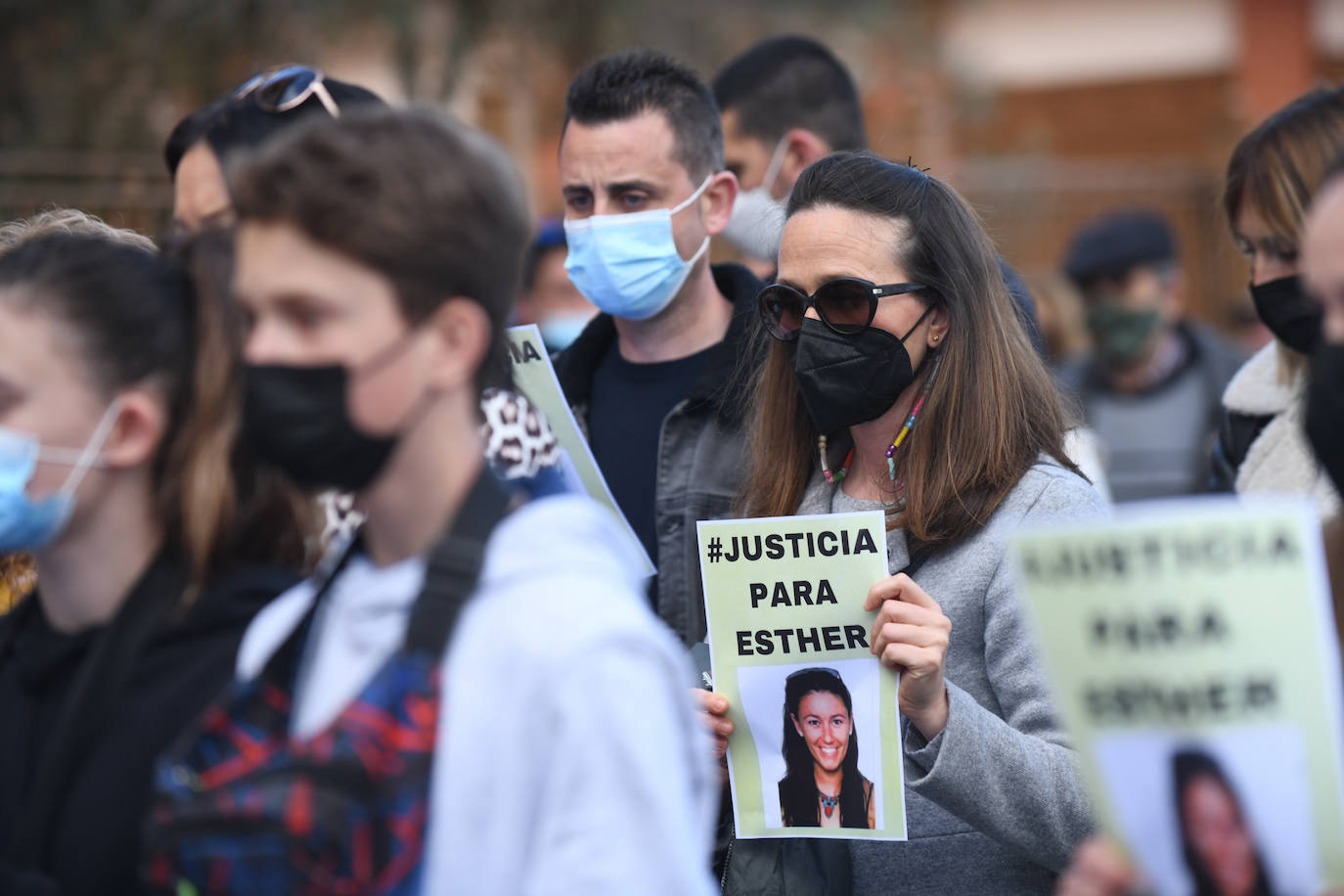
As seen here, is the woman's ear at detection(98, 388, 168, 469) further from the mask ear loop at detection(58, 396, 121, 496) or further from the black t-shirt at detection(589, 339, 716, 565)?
the black t-shirt at detection(589, 339, 716, 565)

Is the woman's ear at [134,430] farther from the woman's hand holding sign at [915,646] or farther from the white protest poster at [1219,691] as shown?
the white protest poster at [1219,691]

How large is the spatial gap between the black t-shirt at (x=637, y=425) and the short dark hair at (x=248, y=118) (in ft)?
3.34

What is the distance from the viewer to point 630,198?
3.89 metres

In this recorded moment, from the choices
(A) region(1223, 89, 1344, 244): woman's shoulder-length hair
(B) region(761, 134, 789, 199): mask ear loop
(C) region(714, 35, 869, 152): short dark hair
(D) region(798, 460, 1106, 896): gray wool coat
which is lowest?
(D) region(798, 460, 1106, 896): gray wool coat

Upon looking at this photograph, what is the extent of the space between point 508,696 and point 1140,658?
694 millimetres

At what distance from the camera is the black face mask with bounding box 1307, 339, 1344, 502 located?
174cm

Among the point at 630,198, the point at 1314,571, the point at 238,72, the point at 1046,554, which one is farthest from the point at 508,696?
the point at 238,72

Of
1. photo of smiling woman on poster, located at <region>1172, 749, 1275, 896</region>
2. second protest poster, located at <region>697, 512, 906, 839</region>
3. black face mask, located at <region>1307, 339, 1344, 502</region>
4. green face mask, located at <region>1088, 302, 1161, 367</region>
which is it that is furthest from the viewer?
green face mask, located at <region>1088, 302, 1161, 367</region>

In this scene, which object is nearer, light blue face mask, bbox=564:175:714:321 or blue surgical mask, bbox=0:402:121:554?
blue surgical mask, bbox=0:402:121:554

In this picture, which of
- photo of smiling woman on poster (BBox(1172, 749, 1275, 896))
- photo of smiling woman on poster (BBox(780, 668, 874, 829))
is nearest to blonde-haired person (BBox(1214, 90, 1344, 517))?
photo of smiling woman on poster (BBox(780, 668, 874, 829))

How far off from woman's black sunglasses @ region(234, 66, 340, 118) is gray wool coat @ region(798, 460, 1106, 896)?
1540 millimetres

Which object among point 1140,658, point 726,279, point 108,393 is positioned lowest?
point 1140,658

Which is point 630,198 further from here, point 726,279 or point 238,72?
point 238,72

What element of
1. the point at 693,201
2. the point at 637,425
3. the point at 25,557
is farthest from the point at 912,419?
the point at 25,557
